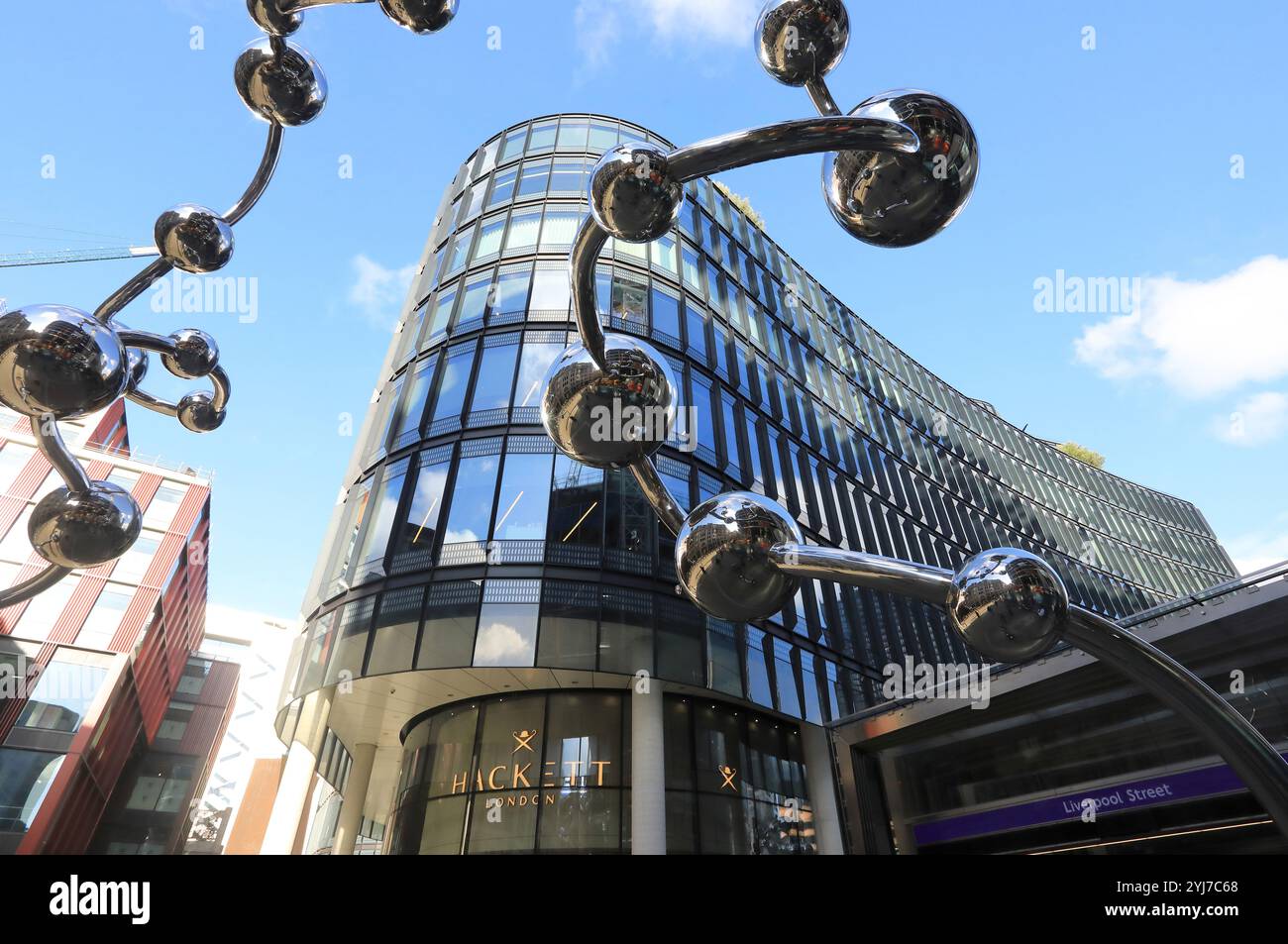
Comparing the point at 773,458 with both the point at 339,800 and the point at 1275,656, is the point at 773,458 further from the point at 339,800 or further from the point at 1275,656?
the point at 339,800

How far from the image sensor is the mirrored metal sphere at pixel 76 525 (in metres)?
2.22

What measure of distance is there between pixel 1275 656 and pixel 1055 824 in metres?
4.53

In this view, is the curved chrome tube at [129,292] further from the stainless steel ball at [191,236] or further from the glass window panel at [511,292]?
the glass window panel at [511,292]

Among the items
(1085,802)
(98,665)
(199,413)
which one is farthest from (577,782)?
(98,665)

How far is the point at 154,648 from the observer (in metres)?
41.0

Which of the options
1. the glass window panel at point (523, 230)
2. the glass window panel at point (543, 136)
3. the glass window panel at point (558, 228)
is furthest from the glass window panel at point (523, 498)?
the glass window panel at point (543, 136)

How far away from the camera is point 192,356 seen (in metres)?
2.70

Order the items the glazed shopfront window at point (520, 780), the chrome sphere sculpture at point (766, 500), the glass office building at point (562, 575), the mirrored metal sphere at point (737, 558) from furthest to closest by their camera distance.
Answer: the glass office building at point (562, 575) → the glazed shopfront window at point (520, 780) → the mirrored metal sphere at point (737, 558) → the chrome sphere sculpture at point (766, 500)

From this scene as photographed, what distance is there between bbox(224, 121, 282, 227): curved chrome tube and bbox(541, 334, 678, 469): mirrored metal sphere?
1432 mm

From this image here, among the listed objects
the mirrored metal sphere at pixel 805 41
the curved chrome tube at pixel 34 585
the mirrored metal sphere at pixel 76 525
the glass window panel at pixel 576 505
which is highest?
the glass window panel at pixel 576 505

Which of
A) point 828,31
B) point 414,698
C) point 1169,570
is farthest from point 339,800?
point 1169,570
